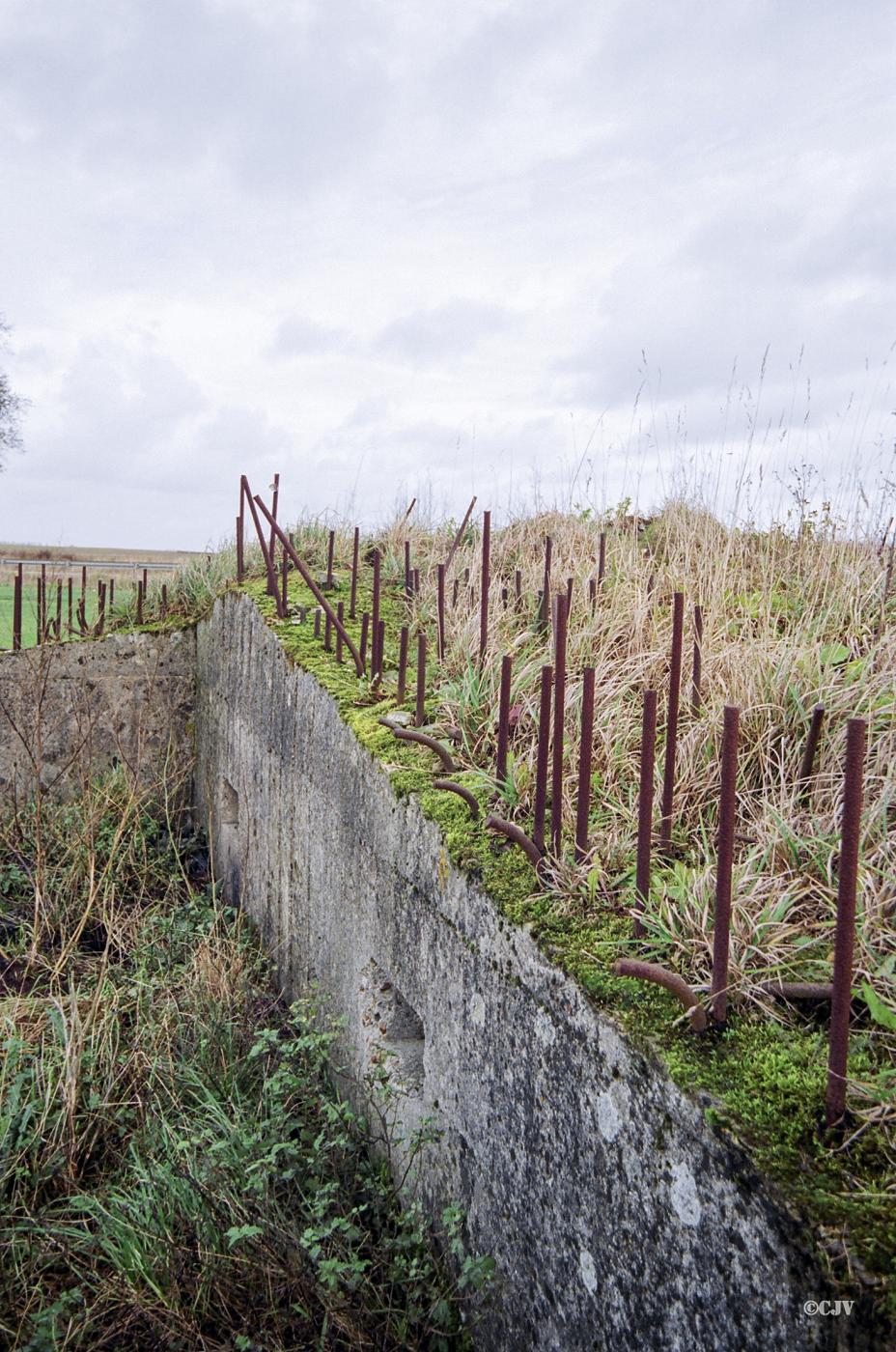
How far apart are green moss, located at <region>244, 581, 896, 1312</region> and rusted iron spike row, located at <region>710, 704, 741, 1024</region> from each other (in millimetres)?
81

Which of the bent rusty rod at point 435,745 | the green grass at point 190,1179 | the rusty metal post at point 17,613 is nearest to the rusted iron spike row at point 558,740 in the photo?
the bent rusty rod at point 435,745

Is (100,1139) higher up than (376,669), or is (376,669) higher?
(376,669)

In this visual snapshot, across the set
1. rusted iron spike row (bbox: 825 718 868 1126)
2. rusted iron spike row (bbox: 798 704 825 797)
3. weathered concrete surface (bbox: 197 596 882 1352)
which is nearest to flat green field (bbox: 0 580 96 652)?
weathered concrete surface (bbox: 197 596 882 1352)

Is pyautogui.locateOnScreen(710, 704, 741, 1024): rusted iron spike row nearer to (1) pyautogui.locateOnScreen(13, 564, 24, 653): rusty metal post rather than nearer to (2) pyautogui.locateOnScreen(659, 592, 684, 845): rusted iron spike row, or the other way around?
(2) pyautogui.locateOnScreen(659, 592, 684, 845): rusted iron spike row

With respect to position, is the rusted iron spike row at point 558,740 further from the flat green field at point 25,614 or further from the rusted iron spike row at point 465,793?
the flat green field at point 25,614

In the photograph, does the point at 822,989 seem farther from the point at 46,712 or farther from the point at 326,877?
the point at 46,712

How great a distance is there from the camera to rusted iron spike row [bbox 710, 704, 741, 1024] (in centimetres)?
165

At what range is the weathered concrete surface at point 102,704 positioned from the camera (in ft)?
23.9

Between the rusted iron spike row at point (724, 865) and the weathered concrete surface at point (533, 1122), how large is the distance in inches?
7.8

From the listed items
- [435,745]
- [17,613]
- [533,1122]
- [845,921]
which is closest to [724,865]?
[845,921]

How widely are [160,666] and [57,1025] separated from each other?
398 centimetres

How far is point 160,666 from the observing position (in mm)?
7742

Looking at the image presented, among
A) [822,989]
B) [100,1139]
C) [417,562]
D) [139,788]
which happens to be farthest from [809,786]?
[139,788]

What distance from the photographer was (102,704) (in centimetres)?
751
